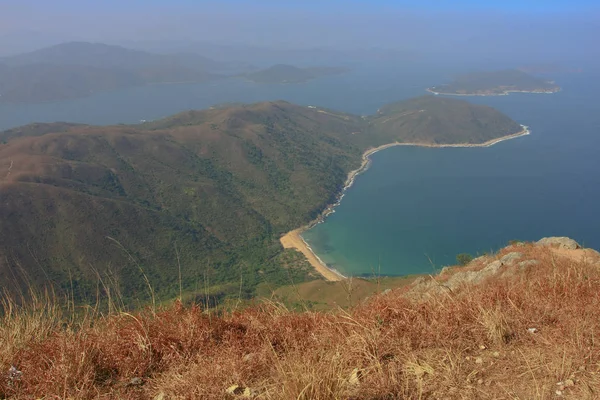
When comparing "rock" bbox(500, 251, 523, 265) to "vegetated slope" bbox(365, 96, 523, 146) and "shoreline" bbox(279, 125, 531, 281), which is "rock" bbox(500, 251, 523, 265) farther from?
"vegetated slope" bbox(365, 96, 523, 146)

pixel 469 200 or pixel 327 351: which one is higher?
pixel 327 351

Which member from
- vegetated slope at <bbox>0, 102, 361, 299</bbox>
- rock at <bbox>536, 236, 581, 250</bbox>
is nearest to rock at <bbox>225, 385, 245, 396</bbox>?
rock at <bbox>536, 236, 581, 250</bbox>

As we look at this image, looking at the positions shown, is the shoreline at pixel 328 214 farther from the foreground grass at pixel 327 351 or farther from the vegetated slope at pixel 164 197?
the foreground grass at pixel 327 351

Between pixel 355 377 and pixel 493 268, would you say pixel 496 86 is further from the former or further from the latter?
pixel 355 377

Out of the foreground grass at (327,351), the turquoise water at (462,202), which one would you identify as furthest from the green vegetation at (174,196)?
the foreground grass at (327,351)

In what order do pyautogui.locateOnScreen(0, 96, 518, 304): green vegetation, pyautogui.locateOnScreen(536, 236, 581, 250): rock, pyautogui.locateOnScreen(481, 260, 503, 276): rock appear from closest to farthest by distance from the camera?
pyautogui.locateOnScreen(481, 260, 503, 276): rock < pyautogui.locateOnScreen(536, 236, 581, 250): rock < pyautogui.locateOnScreen(0, 96, 518, 304): green vegetation

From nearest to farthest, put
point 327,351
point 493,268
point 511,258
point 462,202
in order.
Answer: point 327,351 < point 493,268 < point 511,258 < point 462,202

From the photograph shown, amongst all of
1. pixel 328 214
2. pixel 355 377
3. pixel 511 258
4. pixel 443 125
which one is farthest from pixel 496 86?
pixel 355 377
